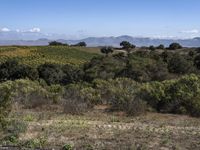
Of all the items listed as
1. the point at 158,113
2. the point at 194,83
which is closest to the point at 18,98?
the point at 158,113

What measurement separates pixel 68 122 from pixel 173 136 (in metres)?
3.40

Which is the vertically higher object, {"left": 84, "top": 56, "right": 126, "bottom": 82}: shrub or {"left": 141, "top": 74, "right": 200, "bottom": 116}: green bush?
{"left": 141, "top": 74, "right": 200, "bottom": 116}: green bush

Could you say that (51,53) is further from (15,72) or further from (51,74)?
(51,74)

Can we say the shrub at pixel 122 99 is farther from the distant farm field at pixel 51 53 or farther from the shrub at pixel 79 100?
the distant farm field at pixel 51 53

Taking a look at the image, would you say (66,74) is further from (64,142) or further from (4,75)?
(64,142)

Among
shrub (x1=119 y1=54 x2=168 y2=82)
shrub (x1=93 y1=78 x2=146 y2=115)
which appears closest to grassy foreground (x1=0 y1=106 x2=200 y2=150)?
shrub (x1=93 y1=78 x2=146 y2=115)

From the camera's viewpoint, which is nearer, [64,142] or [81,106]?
[64,142]

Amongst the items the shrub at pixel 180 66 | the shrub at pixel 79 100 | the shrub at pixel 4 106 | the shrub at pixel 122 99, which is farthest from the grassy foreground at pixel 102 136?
the shrub at pixel 180 66

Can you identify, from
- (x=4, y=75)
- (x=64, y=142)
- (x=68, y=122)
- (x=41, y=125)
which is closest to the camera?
(x=64, y=142)

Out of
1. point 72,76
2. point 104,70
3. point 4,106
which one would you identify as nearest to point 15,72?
→ point 72,76

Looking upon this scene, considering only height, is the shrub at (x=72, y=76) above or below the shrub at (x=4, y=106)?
below

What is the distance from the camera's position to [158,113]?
58.4 ft

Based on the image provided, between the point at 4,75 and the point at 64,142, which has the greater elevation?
the point at 64,142

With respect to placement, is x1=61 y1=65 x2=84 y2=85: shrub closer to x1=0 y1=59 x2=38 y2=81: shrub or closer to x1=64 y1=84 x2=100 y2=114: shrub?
x1=0 y1=59 x2=38 y2=81: shrub
